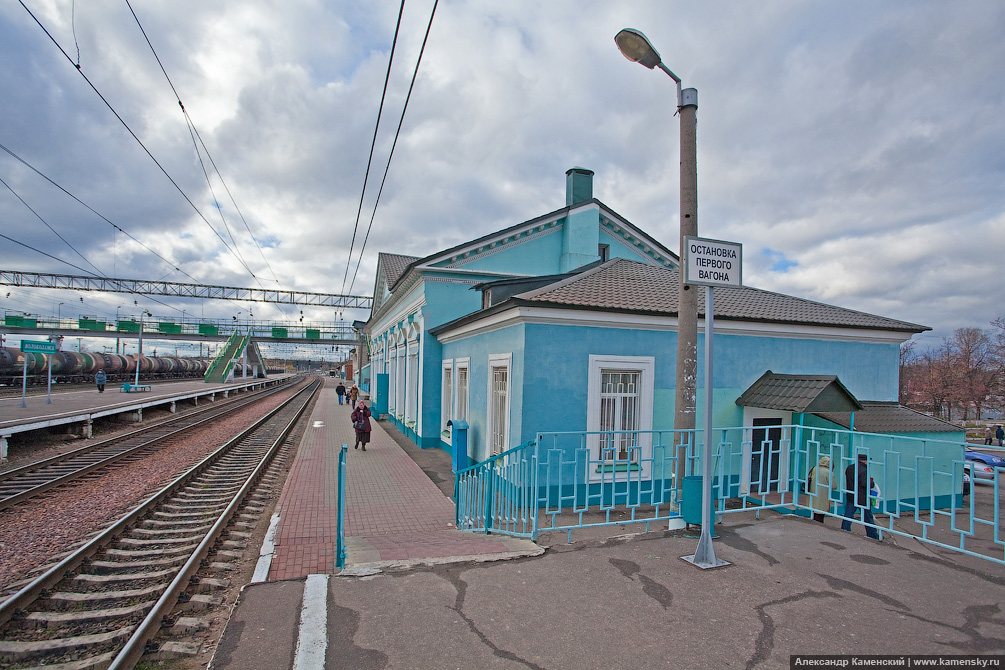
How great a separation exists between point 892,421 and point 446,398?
1082 cm

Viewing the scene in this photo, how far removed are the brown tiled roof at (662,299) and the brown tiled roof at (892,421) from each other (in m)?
1.78

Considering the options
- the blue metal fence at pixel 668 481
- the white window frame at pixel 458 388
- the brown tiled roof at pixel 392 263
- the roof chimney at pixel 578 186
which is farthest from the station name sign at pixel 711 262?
the brown tiled roof at pixel 392 263

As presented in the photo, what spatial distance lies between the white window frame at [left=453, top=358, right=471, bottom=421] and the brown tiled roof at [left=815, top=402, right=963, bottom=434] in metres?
7.61

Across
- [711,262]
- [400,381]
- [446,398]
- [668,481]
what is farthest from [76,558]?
[400,381]

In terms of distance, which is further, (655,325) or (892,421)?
(892,421)

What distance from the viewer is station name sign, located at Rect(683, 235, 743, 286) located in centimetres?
516

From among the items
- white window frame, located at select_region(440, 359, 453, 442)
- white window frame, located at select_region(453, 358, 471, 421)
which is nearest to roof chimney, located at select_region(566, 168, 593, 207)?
white window frame, located at select_region(440, 359, 453, 442)

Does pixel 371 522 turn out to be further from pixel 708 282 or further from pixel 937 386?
pixel 937 386

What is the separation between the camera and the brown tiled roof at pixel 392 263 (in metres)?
25.8

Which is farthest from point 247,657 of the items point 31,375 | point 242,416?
point 31,375

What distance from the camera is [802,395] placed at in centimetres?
872

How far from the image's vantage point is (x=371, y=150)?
10.1 m

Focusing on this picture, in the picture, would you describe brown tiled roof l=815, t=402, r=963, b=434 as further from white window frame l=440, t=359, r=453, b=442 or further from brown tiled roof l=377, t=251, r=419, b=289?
brown tiled roof l=377, t=251, r=419, b=289

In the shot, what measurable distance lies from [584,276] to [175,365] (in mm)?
66882
